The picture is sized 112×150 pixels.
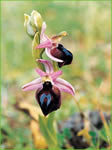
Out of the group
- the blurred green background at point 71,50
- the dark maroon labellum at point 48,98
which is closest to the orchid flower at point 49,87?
the dark maroon labellum at point 48,98

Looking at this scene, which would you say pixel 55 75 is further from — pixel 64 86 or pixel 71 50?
pixel 71 50

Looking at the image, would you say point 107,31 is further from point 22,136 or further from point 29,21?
point 29,21

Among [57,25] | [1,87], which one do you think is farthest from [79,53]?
[1,87]

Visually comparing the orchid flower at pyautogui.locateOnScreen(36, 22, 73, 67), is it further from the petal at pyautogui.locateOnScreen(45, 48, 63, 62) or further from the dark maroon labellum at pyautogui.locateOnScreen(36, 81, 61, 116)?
the dark maroon labellum at pyautogui.locateOnScreen(36, 81, 61, 116)

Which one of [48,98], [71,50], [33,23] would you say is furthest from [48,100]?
[71,50]

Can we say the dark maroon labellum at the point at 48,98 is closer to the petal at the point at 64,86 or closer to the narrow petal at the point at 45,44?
the petal at the point at 64,86

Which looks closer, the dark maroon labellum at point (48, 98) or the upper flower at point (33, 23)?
the dark maroon labellum at point (48, 98)

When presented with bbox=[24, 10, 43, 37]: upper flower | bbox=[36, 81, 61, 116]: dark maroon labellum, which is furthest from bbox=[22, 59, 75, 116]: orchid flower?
bbox=[24, 10, 43, 37]: upper flower
